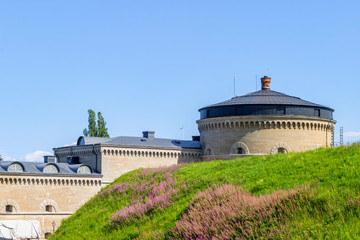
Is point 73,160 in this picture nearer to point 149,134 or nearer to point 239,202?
point 149,134

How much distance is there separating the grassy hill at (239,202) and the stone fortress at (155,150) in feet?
95.4

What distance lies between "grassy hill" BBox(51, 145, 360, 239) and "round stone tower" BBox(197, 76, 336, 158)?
1185 inches

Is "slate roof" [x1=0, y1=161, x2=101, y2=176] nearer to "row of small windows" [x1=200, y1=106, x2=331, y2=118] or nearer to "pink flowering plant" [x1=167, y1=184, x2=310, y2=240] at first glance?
"row of small windows" [x1=200, y1=106, x2=331, y2=118]

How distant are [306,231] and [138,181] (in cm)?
1241

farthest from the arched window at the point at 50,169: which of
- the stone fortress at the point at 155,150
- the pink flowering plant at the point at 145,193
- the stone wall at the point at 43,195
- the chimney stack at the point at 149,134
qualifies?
the pink flowering plant at the point at 145,193

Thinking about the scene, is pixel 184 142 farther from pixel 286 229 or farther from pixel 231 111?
pixel 286 229

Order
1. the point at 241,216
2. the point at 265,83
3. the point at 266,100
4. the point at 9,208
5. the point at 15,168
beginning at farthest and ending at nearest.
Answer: the point at 265,83
the point at 266,100
the point at 15,168
the point at 9,208
the point at 241,216

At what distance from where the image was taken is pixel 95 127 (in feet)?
247

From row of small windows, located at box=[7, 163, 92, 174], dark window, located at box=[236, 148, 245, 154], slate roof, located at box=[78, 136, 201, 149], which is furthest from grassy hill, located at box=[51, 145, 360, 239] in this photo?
slate roof, located at box=[78, 136, 201, 149]

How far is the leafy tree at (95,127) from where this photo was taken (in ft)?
246

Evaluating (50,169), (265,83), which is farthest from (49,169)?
(265,83)

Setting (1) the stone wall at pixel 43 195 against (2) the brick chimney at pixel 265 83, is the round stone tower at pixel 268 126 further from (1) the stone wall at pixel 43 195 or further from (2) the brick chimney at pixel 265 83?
(1) the stone wall at pixel 43 195

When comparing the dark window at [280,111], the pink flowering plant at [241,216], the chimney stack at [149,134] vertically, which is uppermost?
the dark window at [280,111]

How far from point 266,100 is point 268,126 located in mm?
2950
